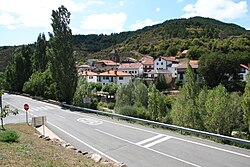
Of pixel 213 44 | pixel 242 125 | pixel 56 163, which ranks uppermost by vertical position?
pixel 213 44

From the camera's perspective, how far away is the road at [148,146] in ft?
41.0

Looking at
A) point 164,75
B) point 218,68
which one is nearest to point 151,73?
point 164,75

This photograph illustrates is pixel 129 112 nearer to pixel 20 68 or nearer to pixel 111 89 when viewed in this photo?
pixel 111 89

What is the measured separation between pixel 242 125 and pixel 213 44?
92.7 metres

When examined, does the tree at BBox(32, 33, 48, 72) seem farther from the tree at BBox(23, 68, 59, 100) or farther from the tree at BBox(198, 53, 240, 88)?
the tree at BBox(198, 53, 240, 88)

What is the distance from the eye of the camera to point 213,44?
4454 inches

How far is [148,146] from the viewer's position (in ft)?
50.3

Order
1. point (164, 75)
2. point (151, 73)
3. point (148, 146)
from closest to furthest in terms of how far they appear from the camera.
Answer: point (148, 146) → point (164, 75) → point (151, 73)

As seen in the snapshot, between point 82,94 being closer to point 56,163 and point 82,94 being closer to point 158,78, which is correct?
point 56,163

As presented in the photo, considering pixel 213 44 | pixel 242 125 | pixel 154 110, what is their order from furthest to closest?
1. pixel 213 44
2. pixel 154 110
3. pixel 242 125

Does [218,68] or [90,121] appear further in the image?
[218,68]

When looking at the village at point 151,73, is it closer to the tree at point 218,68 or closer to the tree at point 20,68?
the tree at point 218,68

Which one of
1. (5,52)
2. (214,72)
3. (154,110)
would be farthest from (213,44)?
(5,52)

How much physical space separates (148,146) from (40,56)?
50.7 metres
